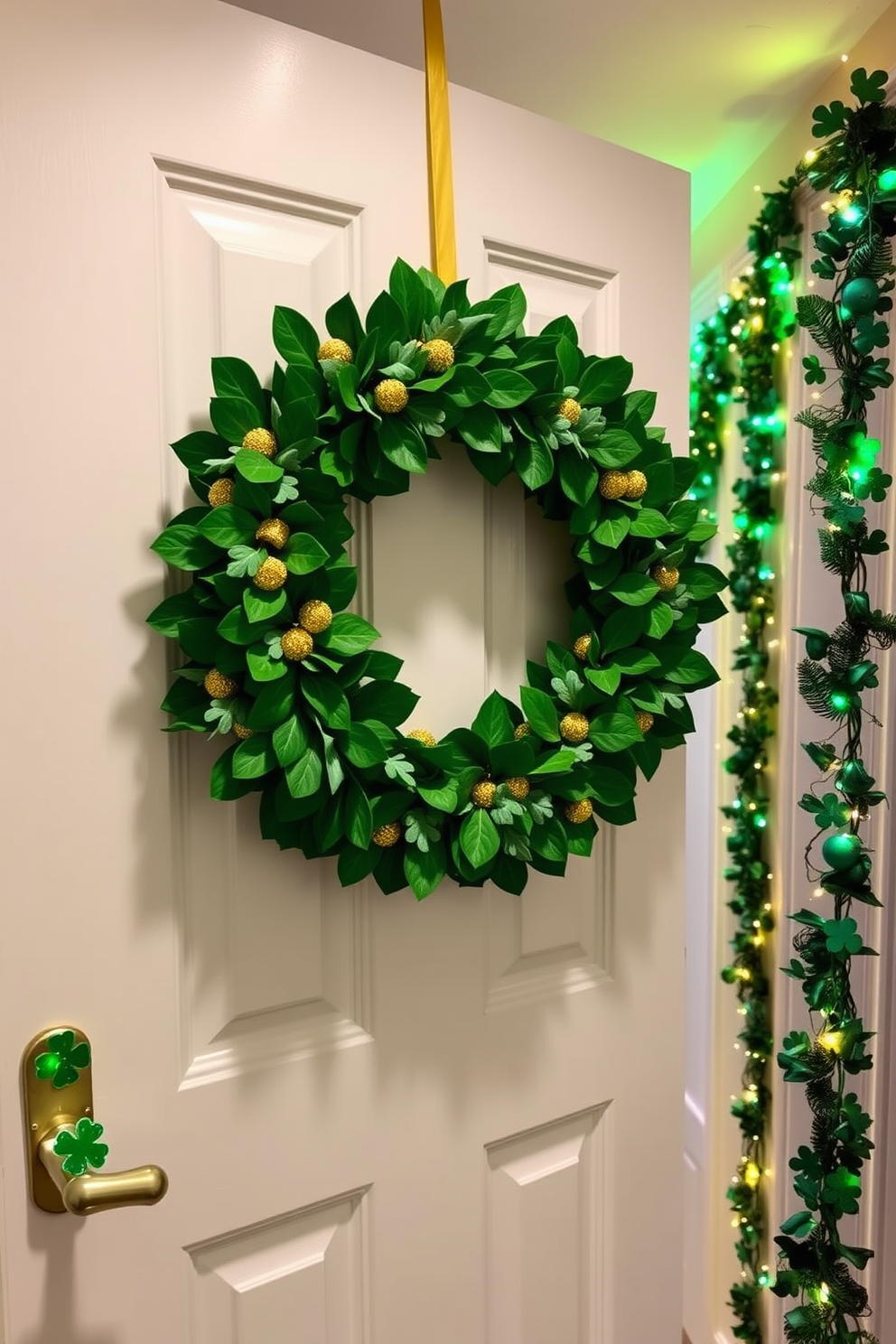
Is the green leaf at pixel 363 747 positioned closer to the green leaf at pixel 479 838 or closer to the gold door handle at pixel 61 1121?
the green leaf at pixel 479 838

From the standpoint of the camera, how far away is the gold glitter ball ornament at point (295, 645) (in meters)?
0.66

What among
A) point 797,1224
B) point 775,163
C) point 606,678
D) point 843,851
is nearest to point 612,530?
point 606,678

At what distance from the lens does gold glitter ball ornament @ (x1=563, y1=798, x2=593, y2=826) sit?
31.2 inches

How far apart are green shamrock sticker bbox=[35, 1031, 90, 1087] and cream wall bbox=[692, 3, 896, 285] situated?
62.2 inches

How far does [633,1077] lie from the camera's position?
960 millimetres

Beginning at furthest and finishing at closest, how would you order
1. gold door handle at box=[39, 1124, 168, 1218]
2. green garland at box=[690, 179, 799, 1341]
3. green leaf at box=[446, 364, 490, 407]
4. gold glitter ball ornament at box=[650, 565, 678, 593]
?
1. green garland at box=[690, 179, 799, 1341]
2. gold glitter ball ornament at box=[650, 565, 678, 593]
3. green leaf at box=[446, 364, 490, 407]
4. gold door handle at box=[39, 1124, 168, 1218]

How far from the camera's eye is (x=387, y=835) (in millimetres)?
729

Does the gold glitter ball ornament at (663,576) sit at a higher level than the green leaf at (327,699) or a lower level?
higher

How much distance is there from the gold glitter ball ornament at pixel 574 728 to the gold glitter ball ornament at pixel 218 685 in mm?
318

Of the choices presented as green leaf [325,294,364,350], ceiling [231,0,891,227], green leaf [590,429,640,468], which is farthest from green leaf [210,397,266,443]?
ceiling [231,0,891,227]

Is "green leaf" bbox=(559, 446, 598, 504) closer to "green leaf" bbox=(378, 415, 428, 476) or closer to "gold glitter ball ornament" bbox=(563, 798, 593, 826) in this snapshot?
"green leaf" bbox=(378, 415, 428, 476)

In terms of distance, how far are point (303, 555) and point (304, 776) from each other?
0.59 ft

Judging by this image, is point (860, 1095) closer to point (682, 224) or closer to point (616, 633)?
point (616, 633)

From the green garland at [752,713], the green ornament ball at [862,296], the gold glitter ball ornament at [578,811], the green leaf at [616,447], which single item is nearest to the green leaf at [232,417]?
the green leaf at [616,447]
